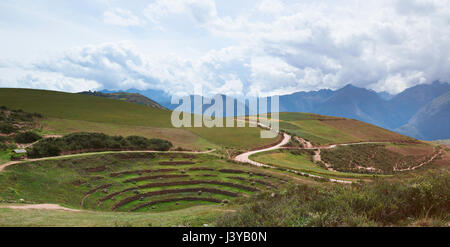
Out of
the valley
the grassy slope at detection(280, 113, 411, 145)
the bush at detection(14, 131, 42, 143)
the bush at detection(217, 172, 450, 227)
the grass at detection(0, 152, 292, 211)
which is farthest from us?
the grassy slope at detection(280, 113, 411, 145)

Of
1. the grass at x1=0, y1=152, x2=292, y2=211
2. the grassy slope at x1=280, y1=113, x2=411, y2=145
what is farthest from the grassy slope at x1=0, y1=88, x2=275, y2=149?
the grassy slope at x1=280, y1=113, x2=411, y2=145

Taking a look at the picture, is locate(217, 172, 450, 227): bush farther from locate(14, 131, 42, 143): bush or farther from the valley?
locate(14, 131, 42, 143): bush

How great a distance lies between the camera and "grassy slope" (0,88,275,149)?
65000mm

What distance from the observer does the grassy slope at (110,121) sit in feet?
213

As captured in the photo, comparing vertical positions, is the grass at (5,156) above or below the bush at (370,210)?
below

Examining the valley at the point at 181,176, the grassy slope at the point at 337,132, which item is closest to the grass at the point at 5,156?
the valley at the point at 181,176

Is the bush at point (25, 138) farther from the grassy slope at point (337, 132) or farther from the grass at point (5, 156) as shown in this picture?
the grassy slope at point (337, 132)

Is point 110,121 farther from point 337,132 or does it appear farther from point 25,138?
point 337,132

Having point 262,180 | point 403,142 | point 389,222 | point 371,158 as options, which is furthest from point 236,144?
point 403,142

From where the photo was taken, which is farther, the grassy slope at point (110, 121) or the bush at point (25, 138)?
the grassy slope at point (110, 121)
